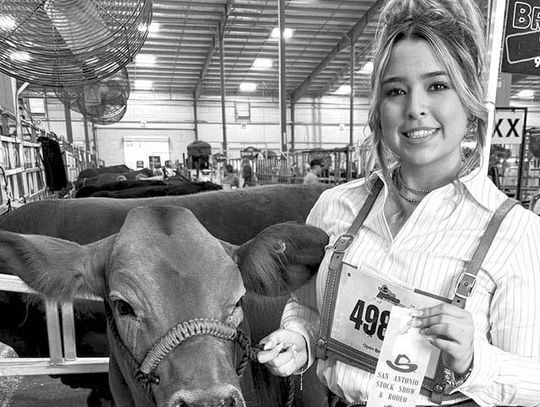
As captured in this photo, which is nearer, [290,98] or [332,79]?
[332,79]

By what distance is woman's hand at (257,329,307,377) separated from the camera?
1364 mm

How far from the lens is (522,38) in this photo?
292cm

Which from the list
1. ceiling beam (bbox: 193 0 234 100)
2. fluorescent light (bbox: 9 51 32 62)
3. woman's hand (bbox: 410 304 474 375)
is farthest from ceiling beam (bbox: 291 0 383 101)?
woman's hand (bbox: 410 304 474 375)

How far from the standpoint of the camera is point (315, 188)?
3467mm

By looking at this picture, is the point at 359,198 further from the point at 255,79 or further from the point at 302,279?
the point at 255,79

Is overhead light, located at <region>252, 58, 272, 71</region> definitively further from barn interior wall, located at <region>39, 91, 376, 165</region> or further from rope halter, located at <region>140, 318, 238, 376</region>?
rope halter, located at <region>140, 318, 238, 376</region>

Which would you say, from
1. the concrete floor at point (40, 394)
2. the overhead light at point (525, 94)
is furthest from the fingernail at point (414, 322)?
the overhead light at point (525, 94)

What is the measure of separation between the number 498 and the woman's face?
451 mm

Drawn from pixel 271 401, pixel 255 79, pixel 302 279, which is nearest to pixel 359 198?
pixel 302 279

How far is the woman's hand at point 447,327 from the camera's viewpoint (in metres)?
0.91

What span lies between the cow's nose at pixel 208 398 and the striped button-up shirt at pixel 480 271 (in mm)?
383

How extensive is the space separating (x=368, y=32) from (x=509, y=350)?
20161mm

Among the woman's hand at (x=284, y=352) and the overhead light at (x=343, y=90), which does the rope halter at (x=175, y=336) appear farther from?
the overhead light at (x=343, y=90)

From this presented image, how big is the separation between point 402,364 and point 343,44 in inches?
852
